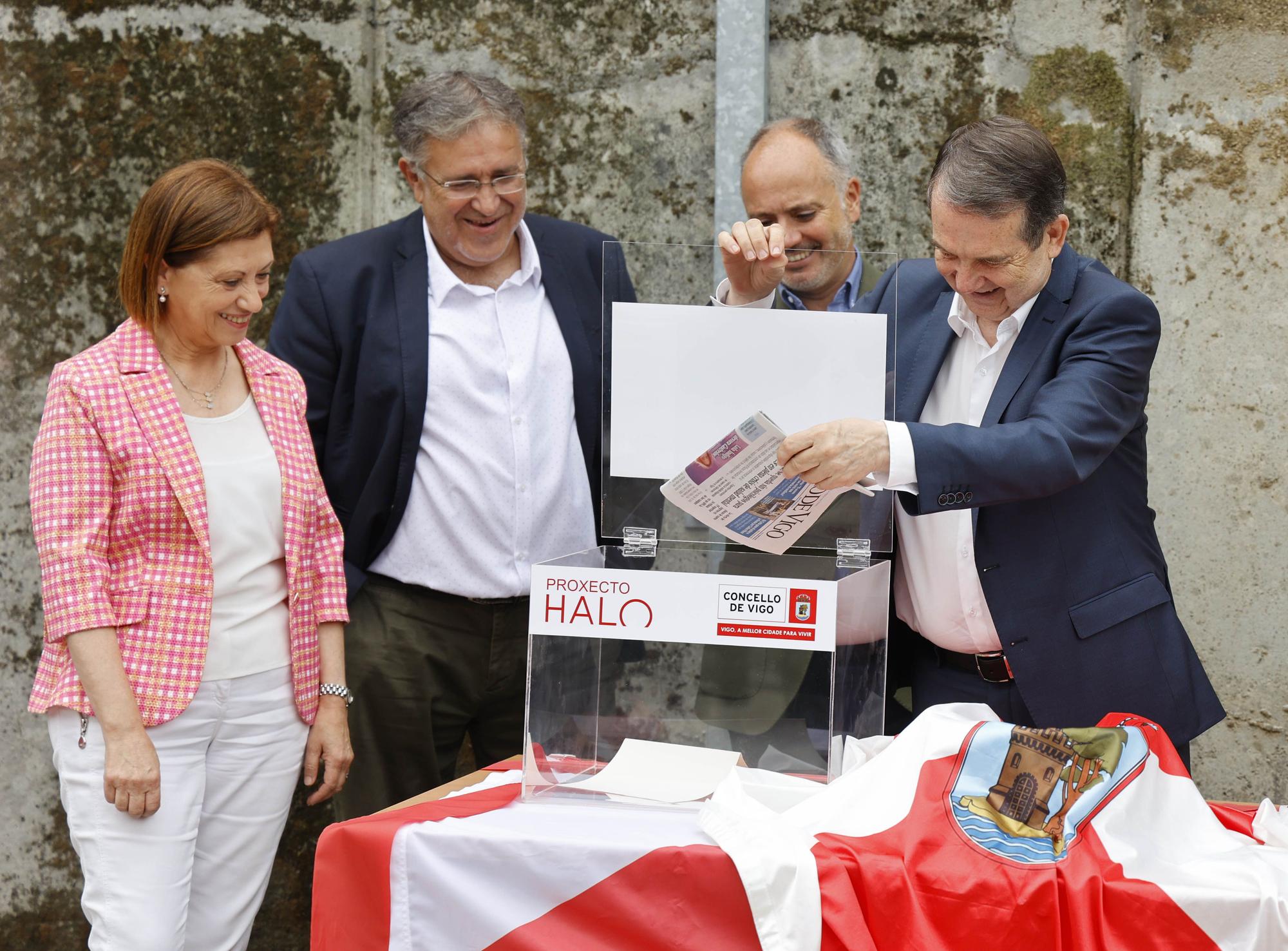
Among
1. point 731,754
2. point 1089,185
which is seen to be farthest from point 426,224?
point 1089,185

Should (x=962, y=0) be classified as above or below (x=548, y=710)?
above

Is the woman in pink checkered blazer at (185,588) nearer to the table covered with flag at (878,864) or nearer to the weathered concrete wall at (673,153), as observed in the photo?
the table covered with flag at (878,864)

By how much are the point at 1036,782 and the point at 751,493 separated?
0.56 meters

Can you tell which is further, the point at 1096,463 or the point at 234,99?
the point at 234,99

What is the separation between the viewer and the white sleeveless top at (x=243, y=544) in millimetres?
2090

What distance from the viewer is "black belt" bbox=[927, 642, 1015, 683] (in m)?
1.99

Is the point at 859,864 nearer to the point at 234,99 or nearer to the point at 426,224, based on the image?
the point at 426,224

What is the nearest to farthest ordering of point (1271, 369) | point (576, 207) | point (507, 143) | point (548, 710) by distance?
1. point (548, 710)
2. point (507, 143)
3. point (1271, 369)
4. point (576, 207)

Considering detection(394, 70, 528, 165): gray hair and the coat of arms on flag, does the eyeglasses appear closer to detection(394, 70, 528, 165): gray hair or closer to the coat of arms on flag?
detection(394, 70, 528, 165): gray hair

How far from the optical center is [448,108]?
2510mm

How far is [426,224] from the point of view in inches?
105

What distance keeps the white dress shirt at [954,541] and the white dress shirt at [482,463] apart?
32.0 inches

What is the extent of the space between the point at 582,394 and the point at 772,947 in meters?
1.42

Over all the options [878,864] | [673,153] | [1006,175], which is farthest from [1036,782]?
[673,153]
